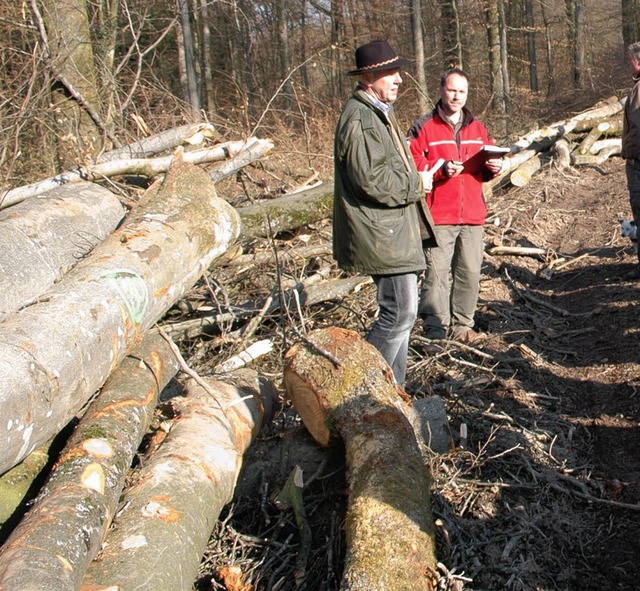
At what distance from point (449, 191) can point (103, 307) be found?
2.80 meters

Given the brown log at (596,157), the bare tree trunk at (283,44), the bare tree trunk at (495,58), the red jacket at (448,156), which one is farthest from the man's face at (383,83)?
the bare tree trunk at (495,58)

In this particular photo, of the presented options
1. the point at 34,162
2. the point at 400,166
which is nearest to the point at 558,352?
the point at 400,166

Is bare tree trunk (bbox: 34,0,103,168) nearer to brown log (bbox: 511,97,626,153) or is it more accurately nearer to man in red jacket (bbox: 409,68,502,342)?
man in red jacket (bbox: 409,68,502,342)

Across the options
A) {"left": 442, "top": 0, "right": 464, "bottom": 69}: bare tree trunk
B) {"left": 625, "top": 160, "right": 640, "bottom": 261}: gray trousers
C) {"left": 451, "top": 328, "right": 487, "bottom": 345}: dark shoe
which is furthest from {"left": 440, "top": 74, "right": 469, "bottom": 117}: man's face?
{"left": 442, "top": 0, "right": 464, "bottom": 69}: bare tree trunk

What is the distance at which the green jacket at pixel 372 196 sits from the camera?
4250mm

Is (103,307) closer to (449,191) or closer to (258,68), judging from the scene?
(449,191)

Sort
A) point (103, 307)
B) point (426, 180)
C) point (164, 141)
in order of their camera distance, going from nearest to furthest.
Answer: point (103, 307) < point (426, 180) < point (164, 141)

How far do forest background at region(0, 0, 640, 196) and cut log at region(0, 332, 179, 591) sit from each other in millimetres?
3283

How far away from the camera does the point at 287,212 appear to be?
743cm

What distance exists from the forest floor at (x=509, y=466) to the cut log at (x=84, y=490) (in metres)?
0.64

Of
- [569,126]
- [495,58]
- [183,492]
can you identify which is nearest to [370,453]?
[183,492]

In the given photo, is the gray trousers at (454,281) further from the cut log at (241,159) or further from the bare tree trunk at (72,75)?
the bare tree trunk at (72,75)

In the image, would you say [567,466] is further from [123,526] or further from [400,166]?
[123,526]

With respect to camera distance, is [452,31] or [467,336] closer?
[467,336]
